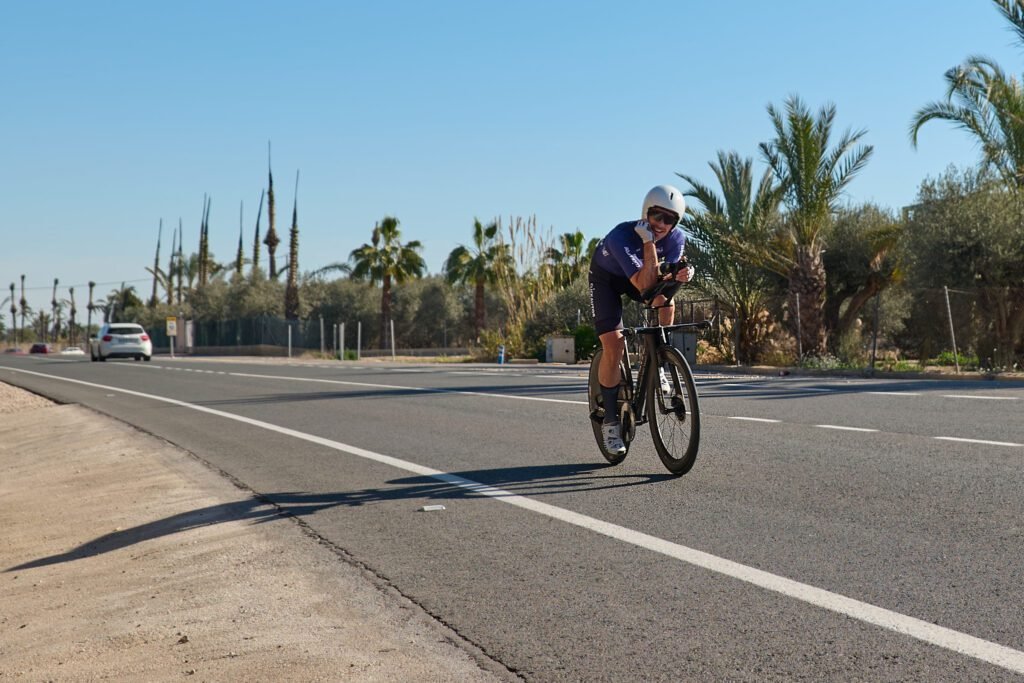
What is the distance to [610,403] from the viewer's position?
7.42 metres

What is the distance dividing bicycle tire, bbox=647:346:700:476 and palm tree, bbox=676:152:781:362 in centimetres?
1997

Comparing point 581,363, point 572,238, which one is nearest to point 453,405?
point 581,363

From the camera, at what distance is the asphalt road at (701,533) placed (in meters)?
3.66

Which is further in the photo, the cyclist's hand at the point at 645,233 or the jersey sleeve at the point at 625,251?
the jersey sleeve at the point at 625,251

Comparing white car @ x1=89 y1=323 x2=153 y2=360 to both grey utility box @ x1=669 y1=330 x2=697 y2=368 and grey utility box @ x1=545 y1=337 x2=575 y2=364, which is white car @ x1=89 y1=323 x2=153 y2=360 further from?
grey utility box @ x1=669 y1=330 x2=697 y2=368

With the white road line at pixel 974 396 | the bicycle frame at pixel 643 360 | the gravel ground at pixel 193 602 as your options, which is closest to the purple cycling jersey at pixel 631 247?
the bicycle frame at pixel 643 360

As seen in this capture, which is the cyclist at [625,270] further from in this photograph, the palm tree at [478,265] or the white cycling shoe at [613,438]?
the palm tree at [478,265]

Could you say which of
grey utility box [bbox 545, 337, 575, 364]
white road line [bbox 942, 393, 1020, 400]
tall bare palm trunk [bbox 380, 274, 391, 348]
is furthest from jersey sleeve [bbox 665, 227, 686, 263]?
tall bare palm trunk [bbox 380, 274, 391, 348]

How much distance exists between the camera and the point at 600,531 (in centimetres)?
547

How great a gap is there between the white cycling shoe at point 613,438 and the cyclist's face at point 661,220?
1332 mm

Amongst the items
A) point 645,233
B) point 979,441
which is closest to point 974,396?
point 979,441

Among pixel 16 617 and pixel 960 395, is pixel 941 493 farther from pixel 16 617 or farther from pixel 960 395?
pixel 960 395

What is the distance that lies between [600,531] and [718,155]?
2337 cm

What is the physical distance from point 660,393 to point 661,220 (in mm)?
1105
